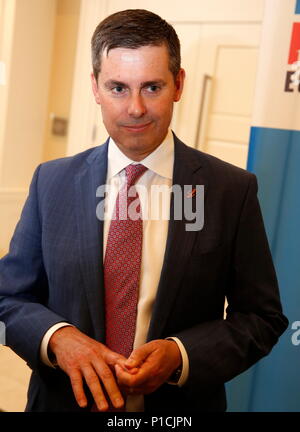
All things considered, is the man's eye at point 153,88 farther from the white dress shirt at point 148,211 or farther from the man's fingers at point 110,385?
the man's fingers at point 110,385

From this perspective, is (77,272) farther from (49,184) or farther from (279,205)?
(279,205)

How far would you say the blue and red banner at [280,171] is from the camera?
1.60 meters

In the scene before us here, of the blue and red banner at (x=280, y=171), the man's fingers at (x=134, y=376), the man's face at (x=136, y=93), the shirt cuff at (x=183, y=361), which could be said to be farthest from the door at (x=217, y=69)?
the man's fingers at (x=134, y=376)

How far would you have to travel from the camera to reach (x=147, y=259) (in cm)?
105

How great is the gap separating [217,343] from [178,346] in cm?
9

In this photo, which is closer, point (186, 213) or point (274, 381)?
point (186, 213)

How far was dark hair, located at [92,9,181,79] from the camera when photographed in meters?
0.95

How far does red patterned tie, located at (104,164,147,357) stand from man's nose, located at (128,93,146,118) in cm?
24

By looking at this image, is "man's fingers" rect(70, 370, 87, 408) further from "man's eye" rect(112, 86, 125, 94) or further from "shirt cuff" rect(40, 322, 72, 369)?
"man's eye" rect(112, 86, 125, 94)

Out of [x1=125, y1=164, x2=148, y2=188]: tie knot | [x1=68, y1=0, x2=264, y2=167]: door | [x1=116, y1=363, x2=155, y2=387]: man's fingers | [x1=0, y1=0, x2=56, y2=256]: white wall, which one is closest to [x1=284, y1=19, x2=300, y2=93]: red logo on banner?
[x1=125, y1=164, x2=148, y2=188]: tie knot

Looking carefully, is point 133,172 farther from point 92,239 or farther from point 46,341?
point 46,341

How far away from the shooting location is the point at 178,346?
37.9 inches

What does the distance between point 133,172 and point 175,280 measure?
26 cm
